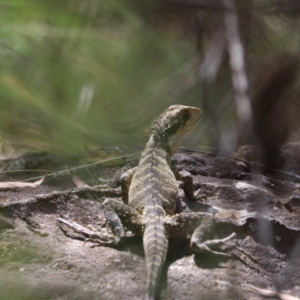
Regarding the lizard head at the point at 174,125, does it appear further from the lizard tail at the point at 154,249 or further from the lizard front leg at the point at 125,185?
the lizard tail at the point at 154,249

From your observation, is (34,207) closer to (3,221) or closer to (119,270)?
(3,221)

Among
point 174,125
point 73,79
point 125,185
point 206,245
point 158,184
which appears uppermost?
point 174,125

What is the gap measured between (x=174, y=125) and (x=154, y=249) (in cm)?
151

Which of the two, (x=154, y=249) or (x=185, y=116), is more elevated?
(x=185, y=116)

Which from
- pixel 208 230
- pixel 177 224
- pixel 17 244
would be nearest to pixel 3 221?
pixel 17 244

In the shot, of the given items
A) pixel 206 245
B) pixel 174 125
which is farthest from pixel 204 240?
pixel 174 125

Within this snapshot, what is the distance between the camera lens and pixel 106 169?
3984 millimetres

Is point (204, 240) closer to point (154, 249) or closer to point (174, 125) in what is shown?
point (154, 249)

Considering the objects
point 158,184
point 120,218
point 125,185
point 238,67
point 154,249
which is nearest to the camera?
point 238,67

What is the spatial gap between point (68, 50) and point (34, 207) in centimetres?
99

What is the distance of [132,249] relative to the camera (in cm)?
261

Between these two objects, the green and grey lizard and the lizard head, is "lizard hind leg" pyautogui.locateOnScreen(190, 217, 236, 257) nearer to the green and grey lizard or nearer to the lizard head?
the green and grey lizard

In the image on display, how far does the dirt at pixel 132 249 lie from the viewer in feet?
7.05

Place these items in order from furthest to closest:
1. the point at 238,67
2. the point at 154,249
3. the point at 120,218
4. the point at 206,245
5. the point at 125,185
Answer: the point at 125,185
the point at 120,218
the point at 206,245
the point at 154,249
the point at 238,67
